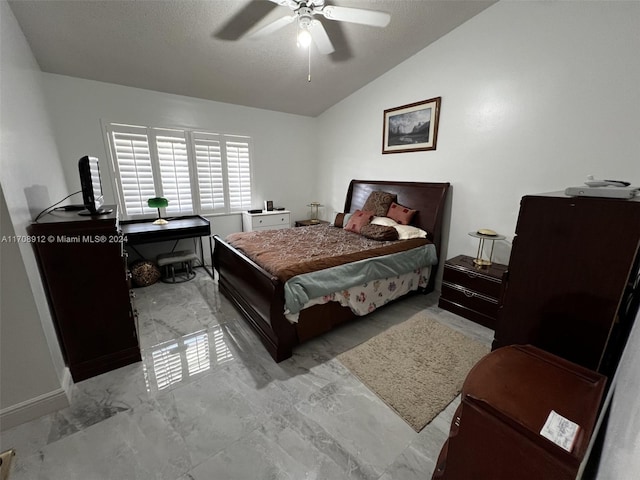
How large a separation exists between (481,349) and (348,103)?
12.3 ft

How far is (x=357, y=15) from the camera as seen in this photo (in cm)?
192

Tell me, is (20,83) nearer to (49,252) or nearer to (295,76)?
(49,252)

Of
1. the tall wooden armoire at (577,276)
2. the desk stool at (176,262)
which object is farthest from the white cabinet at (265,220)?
the tall wooden armoire at (577,276)

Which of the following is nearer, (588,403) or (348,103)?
(588,403)

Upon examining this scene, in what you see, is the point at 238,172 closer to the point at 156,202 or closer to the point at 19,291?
the point at 156,202

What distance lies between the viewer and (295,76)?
11.1 feet

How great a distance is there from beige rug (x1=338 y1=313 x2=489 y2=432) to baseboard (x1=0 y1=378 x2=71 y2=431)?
1818mm

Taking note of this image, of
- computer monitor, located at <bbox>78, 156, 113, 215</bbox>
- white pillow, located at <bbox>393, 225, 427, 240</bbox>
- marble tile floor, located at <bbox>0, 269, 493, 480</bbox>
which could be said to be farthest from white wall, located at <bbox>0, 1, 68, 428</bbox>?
white pillow, located at <bbox>393, 225, 427, 240</bbox>

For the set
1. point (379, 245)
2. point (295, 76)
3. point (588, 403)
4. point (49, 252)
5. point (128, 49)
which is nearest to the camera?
point (588, 403)

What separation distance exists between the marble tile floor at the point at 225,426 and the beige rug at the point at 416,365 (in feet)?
0.23

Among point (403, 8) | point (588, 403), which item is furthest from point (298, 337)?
point (403, 8)

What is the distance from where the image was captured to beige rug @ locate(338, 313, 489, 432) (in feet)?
5.46

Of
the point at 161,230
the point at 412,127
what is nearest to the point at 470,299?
the point at 412,127

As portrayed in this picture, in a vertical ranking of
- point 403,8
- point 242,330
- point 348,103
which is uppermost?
point 403,8
